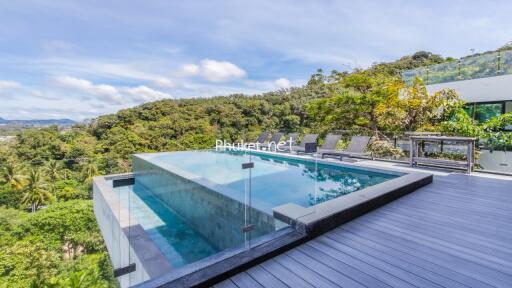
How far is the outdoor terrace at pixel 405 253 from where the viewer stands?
1828mm

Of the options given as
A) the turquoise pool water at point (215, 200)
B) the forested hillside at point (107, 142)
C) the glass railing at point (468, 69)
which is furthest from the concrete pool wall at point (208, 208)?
the glass railing at point (468, 69)

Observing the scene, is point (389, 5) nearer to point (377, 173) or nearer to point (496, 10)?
point (496, 10)

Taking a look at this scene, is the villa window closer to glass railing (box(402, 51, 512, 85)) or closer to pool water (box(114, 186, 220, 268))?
glass railing (box(402, 51, 512, 85))

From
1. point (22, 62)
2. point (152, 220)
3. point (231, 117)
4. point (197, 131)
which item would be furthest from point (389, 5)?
point (22, 62)

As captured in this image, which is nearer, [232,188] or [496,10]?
[232,188]

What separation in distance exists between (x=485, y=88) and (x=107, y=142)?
48.3 feet

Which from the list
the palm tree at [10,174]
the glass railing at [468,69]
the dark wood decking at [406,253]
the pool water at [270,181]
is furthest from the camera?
the glass railing at [468,69]

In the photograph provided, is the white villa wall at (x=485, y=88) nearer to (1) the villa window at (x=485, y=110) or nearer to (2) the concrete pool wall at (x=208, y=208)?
(1) the villa window at (x=485, y=110)

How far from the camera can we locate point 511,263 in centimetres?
203

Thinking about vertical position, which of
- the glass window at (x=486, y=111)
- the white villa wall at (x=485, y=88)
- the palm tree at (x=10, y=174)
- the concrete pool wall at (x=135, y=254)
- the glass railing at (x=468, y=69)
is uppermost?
the glass railing at (x=468, y=69)

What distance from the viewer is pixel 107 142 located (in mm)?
10859

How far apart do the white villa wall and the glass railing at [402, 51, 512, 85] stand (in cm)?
17

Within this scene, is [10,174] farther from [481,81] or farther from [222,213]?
[481,81]

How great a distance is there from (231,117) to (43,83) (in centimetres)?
1354
